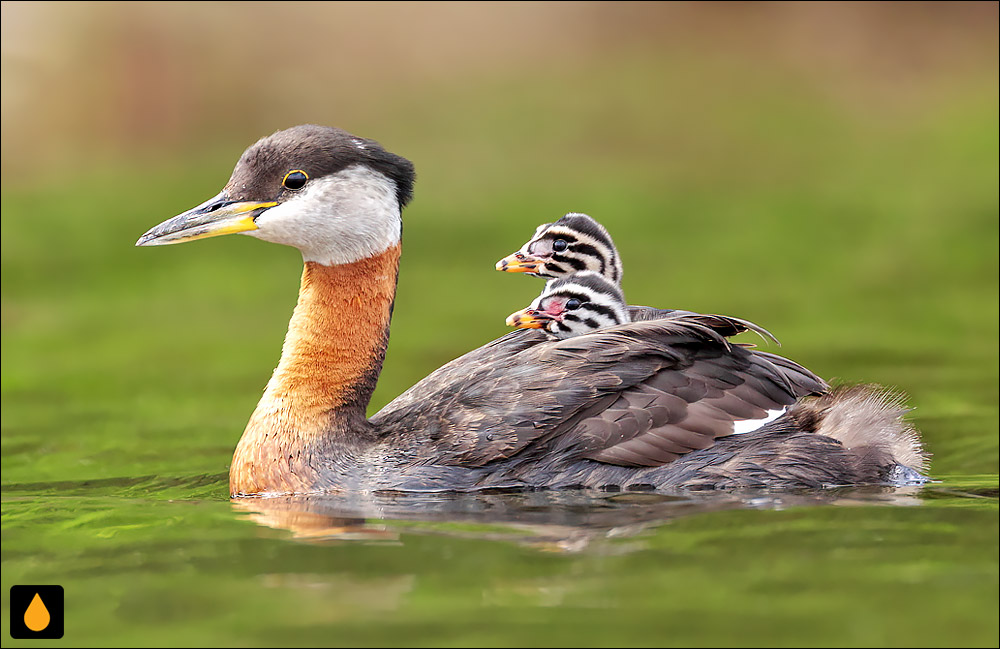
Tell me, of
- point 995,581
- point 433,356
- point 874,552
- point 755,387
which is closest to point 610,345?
point 755,387

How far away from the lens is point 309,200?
802cm

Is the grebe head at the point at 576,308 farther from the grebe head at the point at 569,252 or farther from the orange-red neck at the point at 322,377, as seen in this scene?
the orange-red neck at the point at 322,377

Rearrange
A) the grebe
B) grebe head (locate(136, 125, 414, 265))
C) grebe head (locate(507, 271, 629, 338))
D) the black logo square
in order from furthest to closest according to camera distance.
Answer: grebe head (locate(507, 271, 629, 338))
grebe head (locate(136, 125, 414, 265))
the grebe
the black logo square

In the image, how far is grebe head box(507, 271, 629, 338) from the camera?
816cm

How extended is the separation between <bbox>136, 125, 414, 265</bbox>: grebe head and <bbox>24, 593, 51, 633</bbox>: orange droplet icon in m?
2.32

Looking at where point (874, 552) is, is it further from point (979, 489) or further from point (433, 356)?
point (433, 356)

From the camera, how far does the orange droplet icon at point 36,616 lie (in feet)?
19.6

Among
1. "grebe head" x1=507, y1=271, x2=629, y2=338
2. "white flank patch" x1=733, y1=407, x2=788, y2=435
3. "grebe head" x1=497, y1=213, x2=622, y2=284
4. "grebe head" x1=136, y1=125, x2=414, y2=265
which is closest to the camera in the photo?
"white flank patch" x1=733, y1=407, x2=788, y2=435

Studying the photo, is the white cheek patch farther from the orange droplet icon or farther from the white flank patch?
the orange droplet icon

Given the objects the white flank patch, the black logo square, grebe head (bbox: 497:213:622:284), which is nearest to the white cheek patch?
grebe head (bbox: 497:213:622:284)

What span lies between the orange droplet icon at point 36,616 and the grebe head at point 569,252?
3405mm

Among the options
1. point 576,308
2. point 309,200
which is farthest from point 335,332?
point 576,308

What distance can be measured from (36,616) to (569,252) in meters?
3.77

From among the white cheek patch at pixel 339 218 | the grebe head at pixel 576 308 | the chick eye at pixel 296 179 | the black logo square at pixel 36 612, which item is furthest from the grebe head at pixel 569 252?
the black logo square at pixel 36 612
